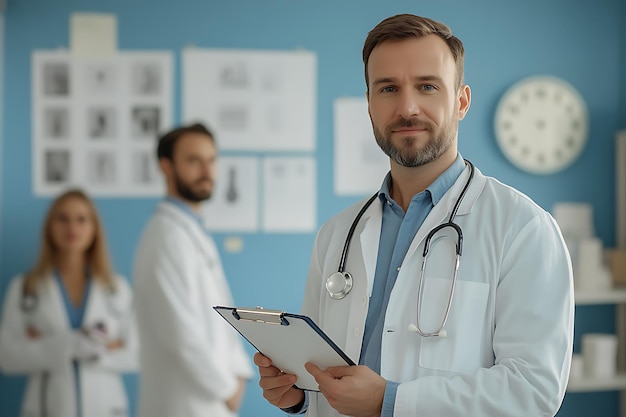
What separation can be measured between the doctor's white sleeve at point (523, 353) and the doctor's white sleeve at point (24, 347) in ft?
8.42

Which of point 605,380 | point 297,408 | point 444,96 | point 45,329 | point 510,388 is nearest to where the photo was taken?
point 510,388

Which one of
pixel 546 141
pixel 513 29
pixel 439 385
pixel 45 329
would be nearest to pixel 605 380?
pixel 546 141

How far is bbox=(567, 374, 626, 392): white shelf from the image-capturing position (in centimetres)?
398

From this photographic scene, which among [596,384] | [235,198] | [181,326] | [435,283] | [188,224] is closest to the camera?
[435,283]

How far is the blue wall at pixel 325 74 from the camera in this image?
13.1 ft

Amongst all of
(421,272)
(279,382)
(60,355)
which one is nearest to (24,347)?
(60,355)

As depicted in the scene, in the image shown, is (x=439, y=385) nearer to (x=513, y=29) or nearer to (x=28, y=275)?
(x=28, y=275)

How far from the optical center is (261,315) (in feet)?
4.71

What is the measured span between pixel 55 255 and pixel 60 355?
49 centimetres

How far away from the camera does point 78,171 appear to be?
4.04 meters

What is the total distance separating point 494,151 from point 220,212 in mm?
1460

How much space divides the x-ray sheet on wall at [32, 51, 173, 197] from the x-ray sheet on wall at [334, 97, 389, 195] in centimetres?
86

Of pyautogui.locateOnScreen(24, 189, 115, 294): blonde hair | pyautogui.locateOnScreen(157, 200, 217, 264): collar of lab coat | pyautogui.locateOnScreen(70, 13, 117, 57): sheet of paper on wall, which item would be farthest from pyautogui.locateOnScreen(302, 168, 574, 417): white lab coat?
pyautogui.locateOnScreen(70, 13, 117, 57): sheet of paper on wall

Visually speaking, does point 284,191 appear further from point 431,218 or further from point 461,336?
point 461,336
